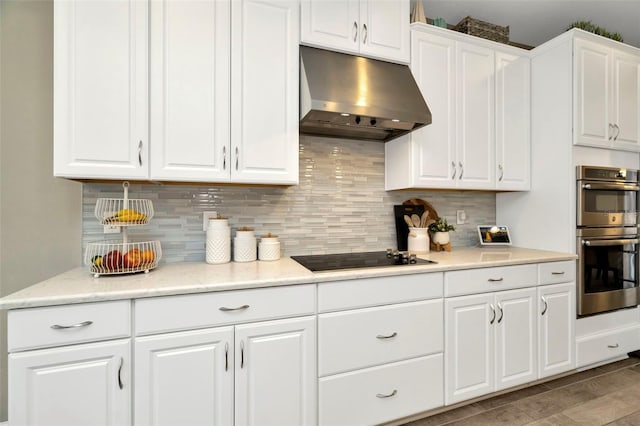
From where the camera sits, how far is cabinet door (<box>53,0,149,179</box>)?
1.42 m

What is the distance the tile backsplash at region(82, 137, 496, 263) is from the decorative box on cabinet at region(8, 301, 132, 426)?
2.19 feet

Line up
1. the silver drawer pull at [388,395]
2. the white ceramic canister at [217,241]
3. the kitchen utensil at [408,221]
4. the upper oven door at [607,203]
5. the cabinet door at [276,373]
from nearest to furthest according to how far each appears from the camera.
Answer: the cabinet door at [276,373]
the silver drawer pull at [388,395]
the white ceramic canister at [217,241]
the upper oven door at [607,203]
the kitchen utensil at [408,221]

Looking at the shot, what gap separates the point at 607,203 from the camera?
7.71 feet

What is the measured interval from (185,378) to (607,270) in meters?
2.99

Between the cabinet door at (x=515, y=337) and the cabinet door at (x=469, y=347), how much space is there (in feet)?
0.22

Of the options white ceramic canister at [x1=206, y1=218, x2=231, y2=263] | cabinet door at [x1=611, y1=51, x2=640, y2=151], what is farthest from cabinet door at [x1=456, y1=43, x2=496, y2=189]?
white ceramic canister at [x1=206, y1=218, x2=231, y2=263]

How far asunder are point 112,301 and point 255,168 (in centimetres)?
92

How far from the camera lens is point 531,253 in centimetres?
227

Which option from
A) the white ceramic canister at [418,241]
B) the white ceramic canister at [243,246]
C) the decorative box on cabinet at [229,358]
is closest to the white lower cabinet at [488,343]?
the white ceramic canister at [418,241]

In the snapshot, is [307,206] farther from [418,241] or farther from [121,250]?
[121,250]

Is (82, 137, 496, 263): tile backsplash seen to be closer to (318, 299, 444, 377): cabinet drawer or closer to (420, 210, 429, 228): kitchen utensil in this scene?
(420, 210, 429, 228): kitchen utensil

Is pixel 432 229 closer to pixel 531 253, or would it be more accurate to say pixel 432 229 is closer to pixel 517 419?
pixel 531 253

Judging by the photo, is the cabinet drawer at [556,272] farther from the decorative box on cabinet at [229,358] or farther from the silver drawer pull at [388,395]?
the decorative box on cabinet at [229,358]

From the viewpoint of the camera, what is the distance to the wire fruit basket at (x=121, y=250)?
1.48 m
